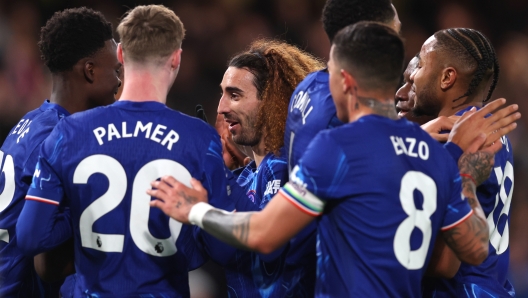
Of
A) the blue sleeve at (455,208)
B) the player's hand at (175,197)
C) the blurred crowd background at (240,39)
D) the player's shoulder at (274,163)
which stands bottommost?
the blurred crowd background at (240,39)

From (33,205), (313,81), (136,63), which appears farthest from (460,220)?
(33,205)

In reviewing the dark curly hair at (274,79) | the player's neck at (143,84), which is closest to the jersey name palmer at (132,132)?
the player's neck at (143,84)

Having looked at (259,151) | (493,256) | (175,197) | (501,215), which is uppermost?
(175,197)

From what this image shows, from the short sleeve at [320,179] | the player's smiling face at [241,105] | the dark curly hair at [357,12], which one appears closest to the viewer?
the short sleeve at [320,179]

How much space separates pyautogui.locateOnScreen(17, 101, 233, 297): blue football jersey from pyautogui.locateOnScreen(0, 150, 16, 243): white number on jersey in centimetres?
68

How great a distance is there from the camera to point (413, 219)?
9.52ft

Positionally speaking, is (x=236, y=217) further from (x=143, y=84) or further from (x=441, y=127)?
(x=441, y=127)

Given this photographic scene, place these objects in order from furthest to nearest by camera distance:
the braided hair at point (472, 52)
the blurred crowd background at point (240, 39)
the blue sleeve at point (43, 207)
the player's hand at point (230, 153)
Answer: the blurred crowd background at point (240, 39)
the player's hand at point (230, 153)
the braided hair at point (472, 52)
the blue sleeve at point (43, 207)

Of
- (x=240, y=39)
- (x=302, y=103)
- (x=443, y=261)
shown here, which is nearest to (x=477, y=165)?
(x=443, y=261)

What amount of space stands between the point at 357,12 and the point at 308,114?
0.57 metres

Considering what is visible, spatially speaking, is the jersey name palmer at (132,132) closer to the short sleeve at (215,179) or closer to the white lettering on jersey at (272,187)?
the short sleeve at (215,179)

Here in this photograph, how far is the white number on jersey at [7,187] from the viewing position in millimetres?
3867

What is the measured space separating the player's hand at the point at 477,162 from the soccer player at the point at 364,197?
295 millimetres

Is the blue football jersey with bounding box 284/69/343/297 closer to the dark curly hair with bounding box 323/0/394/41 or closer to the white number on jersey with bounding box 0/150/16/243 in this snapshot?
the dark curly hair with bounding box 323/0/394/41
